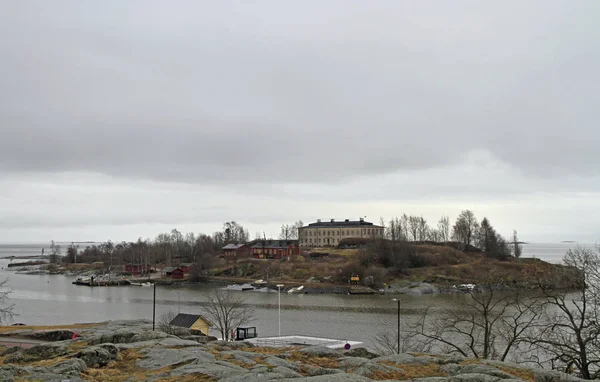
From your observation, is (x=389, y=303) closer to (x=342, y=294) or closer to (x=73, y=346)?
(x=342, y=294)

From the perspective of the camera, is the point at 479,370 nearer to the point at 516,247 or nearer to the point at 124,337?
the point at 124,337

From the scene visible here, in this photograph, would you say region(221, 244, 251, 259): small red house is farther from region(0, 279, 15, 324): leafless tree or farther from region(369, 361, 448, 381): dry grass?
region(369, 361, 448, 381): dry grass

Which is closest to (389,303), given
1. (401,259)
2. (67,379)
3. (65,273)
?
(401,259)

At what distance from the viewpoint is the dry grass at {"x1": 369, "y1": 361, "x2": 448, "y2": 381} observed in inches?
512

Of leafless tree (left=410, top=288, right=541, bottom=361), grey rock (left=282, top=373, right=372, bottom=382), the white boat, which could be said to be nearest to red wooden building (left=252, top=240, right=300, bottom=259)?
the white boat

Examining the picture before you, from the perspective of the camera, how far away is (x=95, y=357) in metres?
14.3

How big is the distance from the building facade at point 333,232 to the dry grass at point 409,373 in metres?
129

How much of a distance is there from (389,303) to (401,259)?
35.3m

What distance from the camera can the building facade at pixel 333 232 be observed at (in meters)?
144

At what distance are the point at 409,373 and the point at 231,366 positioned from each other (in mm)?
5179

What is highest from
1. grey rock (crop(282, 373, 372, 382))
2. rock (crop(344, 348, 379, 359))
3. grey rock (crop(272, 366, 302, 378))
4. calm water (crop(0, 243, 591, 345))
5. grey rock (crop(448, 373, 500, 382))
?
grey rock (crop(282, 373, 372, 382))

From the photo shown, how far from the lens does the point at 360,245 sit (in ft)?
424

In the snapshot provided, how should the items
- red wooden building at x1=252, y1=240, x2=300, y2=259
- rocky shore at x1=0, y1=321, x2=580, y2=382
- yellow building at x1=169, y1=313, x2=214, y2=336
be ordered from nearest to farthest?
rocky shore at x1=0, y1=321, x2=580, y2=382, yellow building at x1=169, y1=313, x2=214, y2=336, red wooden building at x1=252, y1=240, x2=300, y2=259

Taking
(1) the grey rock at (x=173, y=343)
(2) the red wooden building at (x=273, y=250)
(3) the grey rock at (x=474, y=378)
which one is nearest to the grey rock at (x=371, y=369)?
(3) the grey rock at (x=474, y=378)
